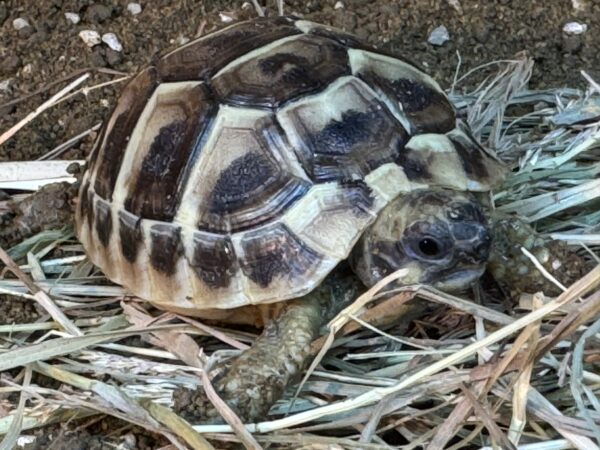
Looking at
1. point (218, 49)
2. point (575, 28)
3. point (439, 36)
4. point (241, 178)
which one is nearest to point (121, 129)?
point (218, 49)

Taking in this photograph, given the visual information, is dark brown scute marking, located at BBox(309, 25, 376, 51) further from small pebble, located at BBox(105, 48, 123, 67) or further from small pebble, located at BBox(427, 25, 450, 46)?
small pebble, located at BBox(105, 48, 123, 67)

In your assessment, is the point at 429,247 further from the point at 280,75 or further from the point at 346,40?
the point at 346,40

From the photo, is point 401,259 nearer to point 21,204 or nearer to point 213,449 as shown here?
point 213,449

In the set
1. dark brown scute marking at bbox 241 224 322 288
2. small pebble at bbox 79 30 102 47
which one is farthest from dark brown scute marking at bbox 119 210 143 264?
small pebble at bbox 79 30 102 47

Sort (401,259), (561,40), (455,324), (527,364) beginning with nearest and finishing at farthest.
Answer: (527,364), (401,259), (455,324), (561,40)

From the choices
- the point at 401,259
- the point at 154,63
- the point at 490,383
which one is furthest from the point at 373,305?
the point at 154,63
